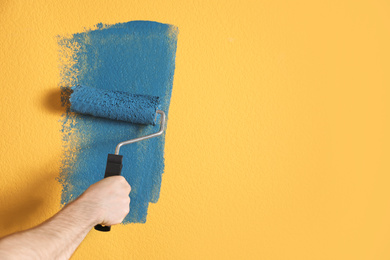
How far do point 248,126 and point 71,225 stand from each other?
0.50 m

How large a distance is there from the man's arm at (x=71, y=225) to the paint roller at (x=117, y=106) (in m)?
0.12

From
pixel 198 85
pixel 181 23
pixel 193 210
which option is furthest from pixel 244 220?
pixel 181 23

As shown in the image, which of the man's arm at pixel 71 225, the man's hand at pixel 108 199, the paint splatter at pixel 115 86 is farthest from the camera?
the paint splatter at pixel 115 86

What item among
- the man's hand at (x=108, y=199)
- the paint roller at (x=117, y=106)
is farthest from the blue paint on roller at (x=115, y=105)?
the man's hand at (x=108, y=199)

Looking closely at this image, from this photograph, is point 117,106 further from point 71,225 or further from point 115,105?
point 71,225

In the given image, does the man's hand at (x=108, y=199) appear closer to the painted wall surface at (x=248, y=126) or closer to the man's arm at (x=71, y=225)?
the man's arm at (x=71, y=225)

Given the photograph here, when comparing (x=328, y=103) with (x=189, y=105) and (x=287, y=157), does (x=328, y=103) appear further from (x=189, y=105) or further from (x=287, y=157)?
(x=189, y=105)

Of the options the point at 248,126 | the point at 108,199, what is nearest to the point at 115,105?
the point at 108,199

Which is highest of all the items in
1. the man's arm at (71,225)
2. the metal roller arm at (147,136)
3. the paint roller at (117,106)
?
the paint roller at (117,106)

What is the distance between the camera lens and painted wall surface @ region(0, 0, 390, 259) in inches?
34.1

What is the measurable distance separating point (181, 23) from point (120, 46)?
0.59ft

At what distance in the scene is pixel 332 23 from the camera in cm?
88

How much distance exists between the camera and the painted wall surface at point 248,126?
0.87 meters

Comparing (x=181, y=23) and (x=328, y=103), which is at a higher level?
(x=181, y=23)
